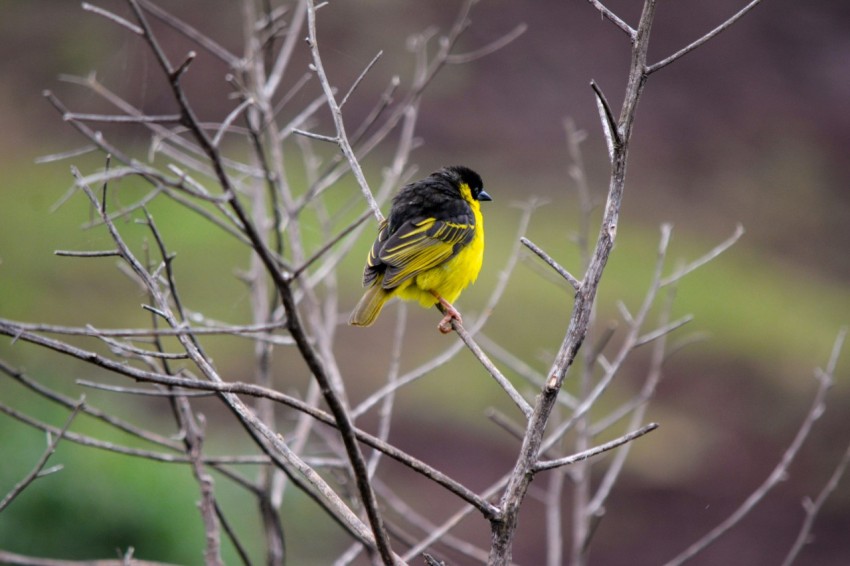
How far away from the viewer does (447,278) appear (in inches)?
216

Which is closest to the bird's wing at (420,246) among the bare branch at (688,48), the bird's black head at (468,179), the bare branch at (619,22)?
the bird's black head at (468,179)

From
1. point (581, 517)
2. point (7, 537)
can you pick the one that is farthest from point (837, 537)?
point (7, 537)

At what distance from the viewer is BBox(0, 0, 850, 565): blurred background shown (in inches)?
372

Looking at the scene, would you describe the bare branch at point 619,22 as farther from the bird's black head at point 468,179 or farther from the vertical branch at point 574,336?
the bird's black head at point 468,179

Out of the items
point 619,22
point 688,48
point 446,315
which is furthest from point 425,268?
point 688,48

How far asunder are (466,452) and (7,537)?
220 inches

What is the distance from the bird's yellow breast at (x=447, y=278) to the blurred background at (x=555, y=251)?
0.94 meters

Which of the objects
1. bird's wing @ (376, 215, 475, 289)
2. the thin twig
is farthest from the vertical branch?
bird's wing @ (376, 215, 475, 289)

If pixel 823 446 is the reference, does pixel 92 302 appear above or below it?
above

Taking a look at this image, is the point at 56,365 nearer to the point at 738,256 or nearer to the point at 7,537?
the point at 7,537

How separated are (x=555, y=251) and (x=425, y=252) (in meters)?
8.14

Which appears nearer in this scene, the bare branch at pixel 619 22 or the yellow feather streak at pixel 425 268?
the bare branch at pixel 619 22

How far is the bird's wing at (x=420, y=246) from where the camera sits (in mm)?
5148

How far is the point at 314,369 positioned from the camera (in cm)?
193
